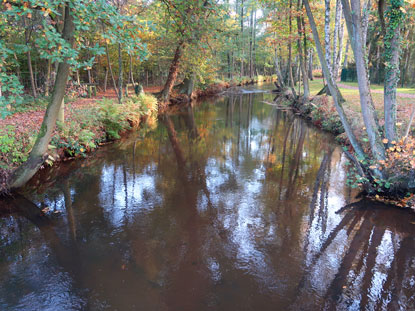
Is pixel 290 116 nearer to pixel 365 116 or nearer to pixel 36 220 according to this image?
pixel 365 116

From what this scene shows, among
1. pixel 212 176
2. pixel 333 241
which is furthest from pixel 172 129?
pixel 333 241

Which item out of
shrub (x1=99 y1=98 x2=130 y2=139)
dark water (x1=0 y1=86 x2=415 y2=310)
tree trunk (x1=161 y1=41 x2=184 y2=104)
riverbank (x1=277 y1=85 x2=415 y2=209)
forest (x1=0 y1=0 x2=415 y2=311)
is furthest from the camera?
tree trunk (x1=161 y1=41 x2=184 y2=104)

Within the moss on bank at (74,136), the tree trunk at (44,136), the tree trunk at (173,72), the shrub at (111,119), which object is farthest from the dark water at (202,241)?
the tree trunk at (173,72)

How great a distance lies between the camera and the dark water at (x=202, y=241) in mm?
4028

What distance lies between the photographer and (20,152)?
7.43 metres

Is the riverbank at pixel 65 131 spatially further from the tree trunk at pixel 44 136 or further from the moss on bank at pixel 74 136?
the tree trunk at pixel 44 136

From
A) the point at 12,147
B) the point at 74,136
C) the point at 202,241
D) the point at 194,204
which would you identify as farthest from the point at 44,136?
the point at 202,241

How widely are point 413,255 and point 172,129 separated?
12.4 meters

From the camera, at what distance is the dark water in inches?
159

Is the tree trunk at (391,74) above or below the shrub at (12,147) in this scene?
above

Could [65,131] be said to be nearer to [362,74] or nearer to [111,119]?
[111,119]

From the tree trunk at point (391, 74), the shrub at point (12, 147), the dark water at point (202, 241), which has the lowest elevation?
the dark water at point (202, 241)

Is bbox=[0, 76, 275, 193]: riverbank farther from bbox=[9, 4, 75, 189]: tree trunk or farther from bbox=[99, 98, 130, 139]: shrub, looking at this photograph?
bbox=[9, 4, 75, 189]: tree trunk

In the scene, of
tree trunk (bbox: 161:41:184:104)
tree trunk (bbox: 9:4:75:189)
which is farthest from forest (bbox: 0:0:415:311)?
tree trunk (bbox: 161:41:184:104)
